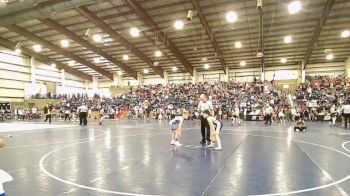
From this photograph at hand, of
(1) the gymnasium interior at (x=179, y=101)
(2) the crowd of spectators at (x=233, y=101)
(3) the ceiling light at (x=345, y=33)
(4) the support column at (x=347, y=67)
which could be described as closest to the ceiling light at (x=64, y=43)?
(1) the gymnasium interior at (x=179, y=101)

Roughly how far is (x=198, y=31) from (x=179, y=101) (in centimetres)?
882

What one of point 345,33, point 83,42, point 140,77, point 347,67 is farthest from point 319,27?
point 140,77

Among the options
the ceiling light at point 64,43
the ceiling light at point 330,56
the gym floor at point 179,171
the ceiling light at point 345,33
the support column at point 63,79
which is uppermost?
the ceiling light at point 64,43

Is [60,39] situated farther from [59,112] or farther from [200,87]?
[200,87]

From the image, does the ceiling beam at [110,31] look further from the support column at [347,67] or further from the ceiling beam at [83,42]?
the support column at [347,67]

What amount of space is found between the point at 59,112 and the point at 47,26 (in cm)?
1256

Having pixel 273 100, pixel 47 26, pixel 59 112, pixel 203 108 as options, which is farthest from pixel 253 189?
pixel 59 112

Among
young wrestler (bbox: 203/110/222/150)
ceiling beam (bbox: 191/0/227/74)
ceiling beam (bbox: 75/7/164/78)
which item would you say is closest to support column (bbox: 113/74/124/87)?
ceiling beam (bbox: 75/7/164/78)

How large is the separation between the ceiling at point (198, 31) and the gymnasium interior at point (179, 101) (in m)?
0.16

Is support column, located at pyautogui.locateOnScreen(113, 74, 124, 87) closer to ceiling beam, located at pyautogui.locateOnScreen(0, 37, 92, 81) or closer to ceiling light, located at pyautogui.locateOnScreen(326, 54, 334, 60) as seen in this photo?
ceiling beam, located at pyautogui.locateOnScreen(0, 37, 92, 81)

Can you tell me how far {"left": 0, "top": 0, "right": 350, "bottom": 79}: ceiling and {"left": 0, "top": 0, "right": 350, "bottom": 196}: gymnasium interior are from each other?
0.53ft

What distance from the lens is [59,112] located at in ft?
128

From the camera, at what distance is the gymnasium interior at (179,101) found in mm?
5570

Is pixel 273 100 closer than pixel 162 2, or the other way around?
pixel 162 2
